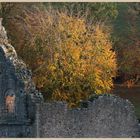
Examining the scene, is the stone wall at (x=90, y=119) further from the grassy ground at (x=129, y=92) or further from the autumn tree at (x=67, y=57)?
the grassy ground at (x=129, y=92)

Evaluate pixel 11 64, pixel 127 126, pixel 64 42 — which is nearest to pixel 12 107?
pixel 11 64

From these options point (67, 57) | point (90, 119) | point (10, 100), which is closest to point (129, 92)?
point (67, 57)

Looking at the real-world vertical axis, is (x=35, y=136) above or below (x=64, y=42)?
below

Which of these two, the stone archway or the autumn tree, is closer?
the stone archway

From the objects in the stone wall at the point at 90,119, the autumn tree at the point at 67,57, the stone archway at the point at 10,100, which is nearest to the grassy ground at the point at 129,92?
the autumn tree at the point at 67,57

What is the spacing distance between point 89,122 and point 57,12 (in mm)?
19205

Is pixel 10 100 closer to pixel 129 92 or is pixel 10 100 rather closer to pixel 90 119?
pixel 90 119

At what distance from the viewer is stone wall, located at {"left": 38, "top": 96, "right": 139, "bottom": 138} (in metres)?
36.4

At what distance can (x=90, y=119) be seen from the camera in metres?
36.6

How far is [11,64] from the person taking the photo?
125ft

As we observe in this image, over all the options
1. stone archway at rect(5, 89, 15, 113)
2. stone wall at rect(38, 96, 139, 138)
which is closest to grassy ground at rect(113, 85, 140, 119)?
stone archway at rect(5, 89, 15, 113)

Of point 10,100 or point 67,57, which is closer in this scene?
point 10,100

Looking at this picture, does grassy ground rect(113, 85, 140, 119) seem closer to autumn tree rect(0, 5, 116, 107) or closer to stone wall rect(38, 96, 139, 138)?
autumn tree rect(0, 5, 116, 107)

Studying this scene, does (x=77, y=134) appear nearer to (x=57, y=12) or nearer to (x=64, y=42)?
(x=64, y=42)
